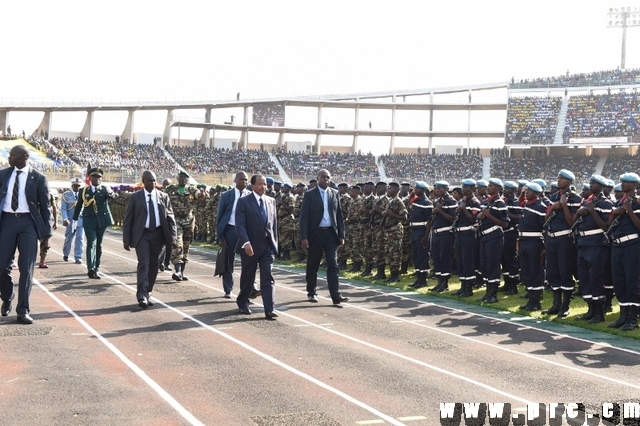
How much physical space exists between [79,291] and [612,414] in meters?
9.94

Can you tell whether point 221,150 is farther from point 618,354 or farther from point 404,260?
point 618,354

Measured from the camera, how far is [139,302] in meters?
12.1

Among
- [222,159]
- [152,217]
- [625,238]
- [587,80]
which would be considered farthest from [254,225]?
[587,80]

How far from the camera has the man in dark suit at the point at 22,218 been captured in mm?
10336

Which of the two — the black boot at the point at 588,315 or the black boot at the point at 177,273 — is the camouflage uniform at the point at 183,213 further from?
the black boot at the point at 588,315

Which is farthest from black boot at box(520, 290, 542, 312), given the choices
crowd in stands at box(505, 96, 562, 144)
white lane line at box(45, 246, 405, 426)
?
crowd in stands at box(505, 96, 562, 144)

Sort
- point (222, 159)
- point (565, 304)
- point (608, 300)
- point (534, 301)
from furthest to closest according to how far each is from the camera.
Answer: point (222, 159) → point (534, 301) → point (608, 300) → point (565, 304)

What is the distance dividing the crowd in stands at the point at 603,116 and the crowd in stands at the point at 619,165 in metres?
1.84

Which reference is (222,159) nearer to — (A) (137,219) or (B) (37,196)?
(A) (137,219)

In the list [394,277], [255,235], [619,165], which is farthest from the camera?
[619,165]

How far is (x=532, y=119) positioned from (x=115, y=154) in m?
35.7

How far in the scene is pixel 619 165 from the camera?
199 ft

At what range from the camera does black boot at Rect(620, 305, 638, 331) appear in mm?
11297

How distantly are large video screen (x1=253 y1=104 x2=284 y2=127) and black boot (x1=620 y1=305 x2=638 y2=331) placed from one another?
68.0 meters
